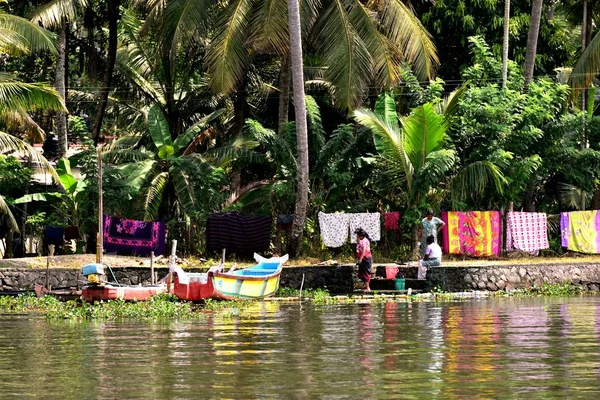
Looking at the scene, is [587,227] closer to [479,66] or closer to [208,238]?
[479,66]

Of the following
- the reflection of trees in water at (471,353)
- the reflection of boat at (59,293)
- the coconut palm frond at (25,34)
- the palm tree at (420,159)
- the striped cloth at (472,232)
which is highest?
the coconut palm frond at (25,34)

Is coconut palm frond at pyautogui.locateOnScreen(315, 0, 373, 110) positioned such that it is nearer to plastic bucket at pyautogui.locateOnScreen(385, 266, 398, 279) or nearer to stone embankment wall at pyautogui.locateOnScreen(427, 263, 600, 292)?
plastic bucket at pyautogui.locateOnScreen(385, 266, 398, 279)

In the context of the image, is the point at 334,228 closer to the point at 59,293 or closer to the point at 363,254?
the point at 363,254

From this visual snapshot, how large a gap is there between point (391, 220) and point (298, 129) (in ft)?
12.1

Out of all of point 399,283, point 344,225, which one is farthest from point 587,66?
point 399,283

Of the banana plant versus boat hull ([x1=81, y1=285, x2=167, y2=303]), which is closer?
boat hull ([x1=81, y1=285, x2=167, y2=303])

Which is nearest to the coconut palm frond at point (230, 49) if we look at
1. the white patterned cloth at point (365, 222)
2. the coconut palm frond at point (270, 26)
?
the coconut palm frond at point (270, 26)

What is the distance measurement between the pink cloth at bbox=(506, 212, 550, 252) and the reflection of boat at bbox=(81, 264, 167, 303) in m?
11.0

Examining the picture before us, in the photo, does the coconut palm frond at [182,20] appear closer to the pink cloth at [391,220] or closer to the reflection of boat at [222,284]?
the pink cloth at [391,220]

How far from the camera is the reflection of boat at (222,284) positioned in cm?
2659

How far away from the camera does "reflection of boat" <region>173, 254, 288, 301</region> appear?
87.2 feet

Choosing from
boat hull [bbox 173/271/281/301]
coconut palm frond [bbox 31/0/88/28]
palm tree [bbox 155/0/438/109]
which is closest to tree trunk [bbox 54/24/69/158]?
coconut palm frond [bbox 31/0/88/28]

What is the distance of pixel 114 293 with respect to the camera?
2577 centimetres

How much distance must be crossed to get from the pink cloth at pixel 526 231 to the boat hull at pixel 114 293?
1122 centimetres
